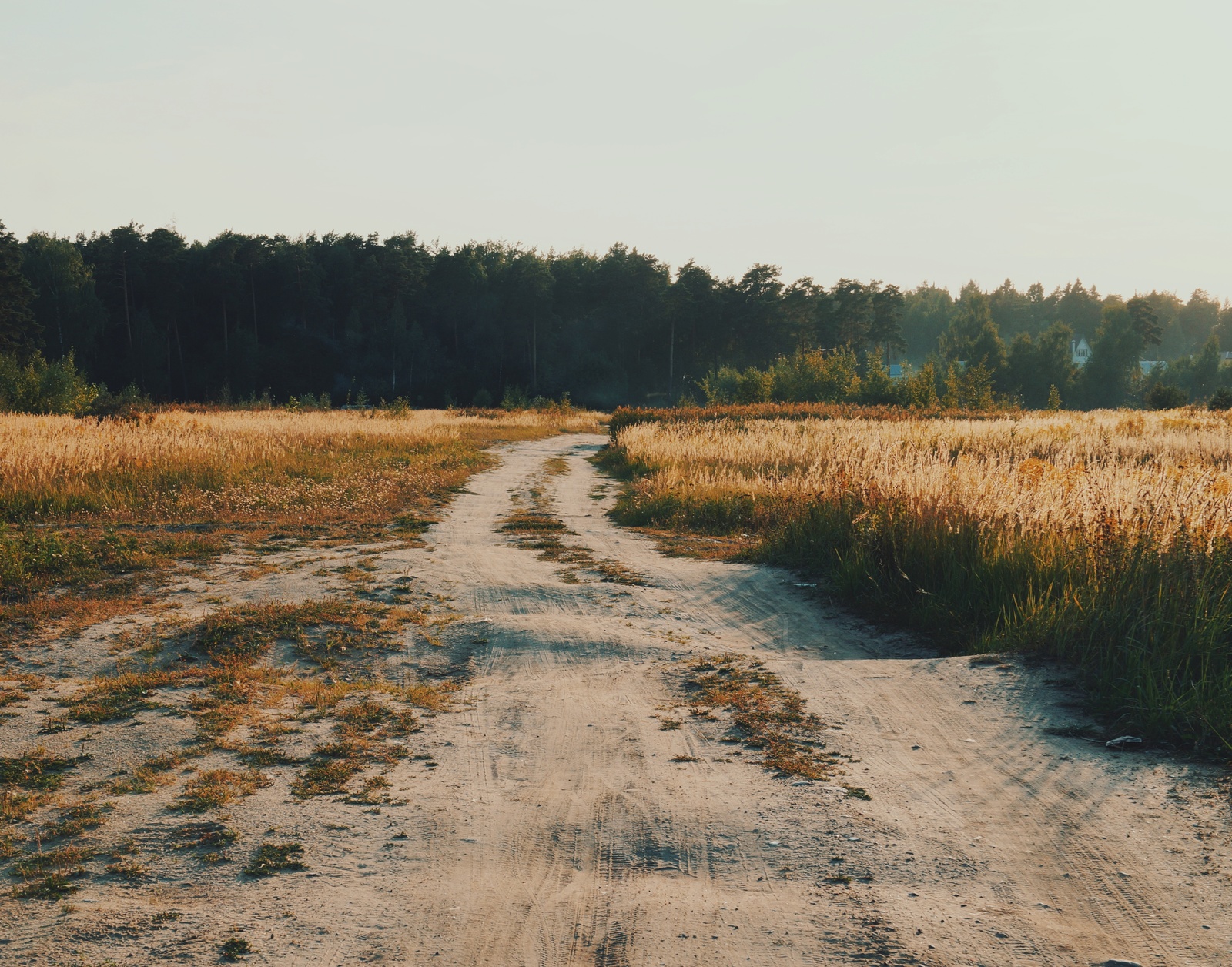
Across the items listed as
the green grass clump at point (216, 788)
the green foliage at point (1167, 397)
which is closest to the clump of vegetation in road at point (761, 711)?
the green grass clump at point (216, 788)

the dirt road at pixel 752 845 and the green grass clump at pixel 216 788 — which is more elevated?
the green grass clump at pixel 216 788

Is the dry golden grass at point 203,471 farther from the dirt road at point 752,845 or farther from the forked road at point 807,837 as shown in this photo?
the dirt road at point 752,845

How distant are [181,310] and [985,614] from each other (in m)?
83.6

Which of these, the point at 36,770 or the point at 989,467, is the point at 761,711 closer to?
the point at 36,770

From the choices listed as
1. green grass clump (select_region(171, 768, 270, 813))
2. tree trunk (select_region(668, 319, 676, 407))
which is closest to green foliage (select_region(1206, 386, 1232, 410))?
tree trunk (select_region(668, 319, 676, 407))

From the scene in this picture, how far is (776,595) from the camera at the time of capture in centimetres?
909

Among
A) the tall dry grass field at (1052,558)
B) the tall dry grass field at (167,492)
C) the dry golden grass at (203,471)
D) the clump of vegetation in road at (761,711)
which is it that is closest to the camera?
the clump of vegetation in road at (761,711)

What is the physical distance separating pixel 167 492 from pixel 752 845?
13746 mm

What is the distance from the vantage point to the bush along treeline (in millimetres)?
70625

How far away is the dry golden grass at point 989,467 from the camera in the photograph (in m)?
7.00

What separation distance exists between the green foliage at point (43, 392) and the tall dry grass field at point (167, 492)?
9089mm

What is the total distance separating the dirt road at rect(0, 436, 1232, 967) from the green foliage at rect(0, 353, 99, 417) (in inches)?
1279

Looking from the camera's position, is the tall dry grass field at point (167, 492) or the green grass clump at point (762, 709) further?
the tall dry grass field at point (167, 492)

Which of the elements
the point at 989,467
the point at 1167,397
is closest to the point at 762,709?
the point at 989,467
